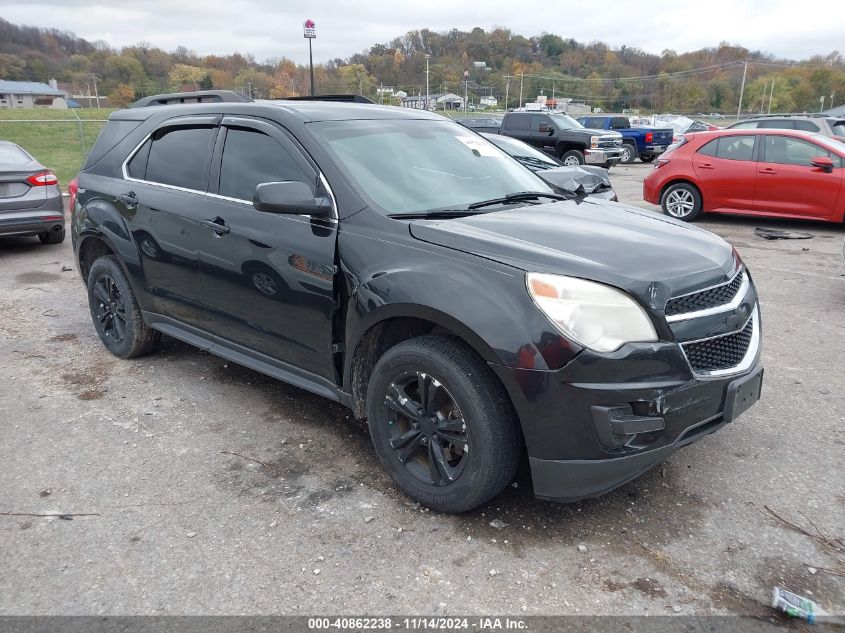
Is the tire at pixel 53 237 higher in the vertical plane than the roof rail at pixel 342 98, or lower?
lower

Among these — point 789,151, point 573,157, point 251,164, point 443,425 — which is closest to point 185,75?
point 573,157

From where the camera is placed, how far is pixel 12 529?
9.68 feet

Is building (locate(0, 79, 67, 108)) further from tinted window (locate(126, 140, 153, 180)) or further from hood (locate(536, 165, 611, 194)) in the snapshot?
tinted window (locate(126, 140, 153, 180))

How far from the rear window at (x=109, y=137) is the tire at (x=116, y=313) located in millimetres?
756

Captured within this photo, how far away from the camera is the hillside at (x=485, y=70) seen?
2201 inches

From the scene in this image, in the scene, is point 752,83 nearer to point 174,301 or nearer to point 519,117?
point 519,117

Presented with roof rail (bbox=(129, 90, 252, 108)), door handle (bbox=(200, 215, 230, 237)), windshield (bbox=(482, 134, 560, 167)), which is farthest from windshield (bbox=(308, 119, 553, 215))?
windshield (bbox=(482, 134, 560, 167))

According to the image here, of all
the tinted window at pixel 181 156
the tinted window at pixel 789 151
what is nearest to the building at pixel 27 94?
the tinted window at pixel 789 151

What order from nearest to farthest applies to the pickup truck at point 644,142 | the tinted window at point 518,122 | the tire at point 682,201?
the tire at point 682,201 → the tinted window at point 518,122 → the pickup truck at point 644,142

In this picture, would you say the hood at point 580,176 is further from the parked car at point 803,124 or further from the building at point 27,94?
the building at point 27,94

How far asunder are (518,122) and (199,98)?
1795 centimetres

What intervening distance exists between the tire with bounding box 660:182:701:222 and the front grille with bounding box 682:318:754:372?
8860 mm

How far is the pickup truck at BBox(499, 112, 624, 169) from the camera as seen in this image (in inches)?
814

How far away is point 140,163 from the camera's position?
4.58m
